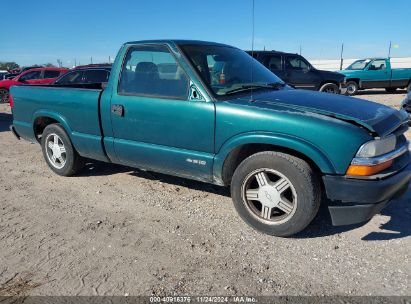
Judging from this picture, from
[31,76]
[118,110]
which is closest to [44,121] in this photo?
[118,110]

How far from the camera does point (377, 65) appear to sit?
660 inches

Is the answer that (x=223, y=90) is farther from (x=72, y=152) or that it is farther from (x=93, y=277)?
(x=72, y=152)

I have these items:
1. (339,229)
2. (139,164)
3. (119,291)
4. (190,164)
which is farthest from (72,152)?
(339,229)

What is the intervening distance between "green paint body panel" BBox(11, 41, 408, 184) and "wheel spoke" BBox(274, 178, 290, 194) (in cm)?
31

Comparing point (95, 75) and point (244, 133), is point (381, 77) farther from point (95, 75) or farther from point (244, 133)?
point (244, 133)

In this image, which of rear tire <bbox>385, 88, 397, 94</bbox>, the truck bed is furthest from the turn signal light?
rear tire <bbox>385, 88, 397, 94</bbox>

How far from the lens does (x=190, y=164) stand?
3750 mm

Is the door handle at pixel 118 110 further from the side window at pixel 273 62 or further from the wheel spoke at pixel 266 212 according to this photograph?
the side window at pixel 273 62

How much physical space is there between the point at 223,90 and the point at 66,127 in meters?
2.31

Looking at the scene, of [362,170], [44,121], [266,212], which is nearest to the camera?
[362,170]

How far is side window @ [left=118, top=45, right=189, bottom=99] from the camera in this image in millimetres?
3770

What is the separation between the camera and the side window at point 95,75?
33.4ft

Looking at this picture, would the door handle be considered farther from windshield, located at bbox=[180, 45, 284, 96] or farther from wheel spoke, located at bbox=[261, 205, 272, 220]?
wheel spoke, located at bbox=[261, 205, 272, 220]

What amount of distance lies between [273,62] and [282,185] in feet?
33.2
